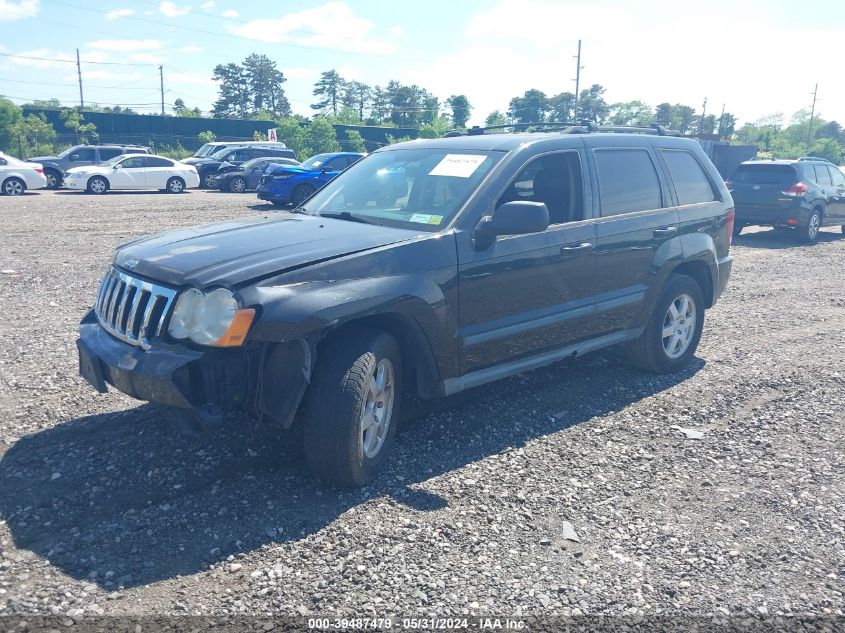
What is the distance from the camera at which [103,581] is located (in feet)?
10.1

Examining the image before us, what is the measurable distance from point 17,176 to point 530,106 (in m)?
76.0

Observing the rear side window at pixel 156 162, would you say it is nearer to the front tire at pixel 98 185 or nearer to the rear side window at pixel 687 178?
the front tire at pixel 98 185

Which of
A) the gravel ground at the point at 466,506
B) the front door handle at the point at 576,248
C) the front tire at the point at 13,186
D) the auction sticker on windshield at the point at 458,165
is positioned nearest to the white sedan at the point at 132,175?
the front tire at the point at 13,186

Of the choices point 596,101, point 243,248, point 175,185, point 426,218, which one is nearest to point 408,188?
point 426,218

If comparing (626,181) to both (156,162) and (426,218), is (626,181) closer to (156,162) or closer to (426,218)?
(426,218)

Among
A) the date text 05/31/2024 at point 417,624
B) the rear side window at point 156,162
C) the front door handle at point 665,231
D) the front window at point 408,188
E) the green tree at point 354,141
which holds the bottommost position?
the date text 05/31/2024 at point 417,624

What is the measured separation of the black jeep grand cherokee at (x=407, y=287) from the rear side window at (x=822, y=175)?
11581 mm

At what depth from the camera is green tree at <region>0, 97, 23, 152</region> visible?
39.8 meters

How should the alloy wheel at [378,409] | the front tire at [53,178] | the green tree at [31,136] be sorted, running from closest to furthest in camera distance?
the alloy wheel at [378,409] → the front tire at [53,178] → the green tree at [31,136]

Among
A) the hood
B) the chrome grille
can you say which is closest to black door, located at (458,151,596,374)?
the hood

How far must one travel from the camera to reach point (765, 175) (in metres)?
15.4

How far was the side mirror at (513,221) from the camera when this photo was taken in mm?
4309

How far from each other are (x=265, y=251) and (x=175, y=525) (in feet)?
4.75

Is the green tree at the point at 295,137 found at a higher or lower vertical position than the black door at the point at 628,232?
higher
